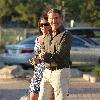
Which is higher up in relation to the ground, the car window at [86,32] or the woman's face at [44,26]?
the woman's face at [44,26]

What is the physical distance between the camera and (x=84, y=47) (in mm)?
22062

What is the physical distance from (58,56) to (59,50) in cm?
8

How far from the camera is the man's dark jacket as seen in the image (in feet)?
22.2

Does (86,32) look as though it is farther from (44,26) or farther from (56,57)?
(56,57)

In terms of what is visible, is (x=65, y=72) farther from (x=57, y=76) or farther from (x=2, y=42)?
(x=2, y=42)

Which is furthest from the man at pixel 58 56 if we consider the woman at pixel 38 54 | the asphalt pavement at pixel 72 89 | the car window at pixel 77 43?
the car window at pixel 77 43

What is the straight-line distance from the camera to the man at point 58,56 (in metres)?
6.79

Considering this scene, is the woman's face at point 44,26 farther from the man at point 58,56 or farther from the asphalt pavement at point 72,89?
the asphalt pavement at point 72,89

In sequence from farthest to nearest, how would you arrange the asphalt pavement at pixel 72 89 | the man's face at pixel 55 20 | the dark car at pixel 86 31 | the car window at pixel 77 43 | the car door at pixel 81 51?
the dark car at pixel 86 31
the car window at pixel 77 43
the car door at pixel 81 51
the asphalt pavement at pixel 72 89
the man's face at pixel 55 20

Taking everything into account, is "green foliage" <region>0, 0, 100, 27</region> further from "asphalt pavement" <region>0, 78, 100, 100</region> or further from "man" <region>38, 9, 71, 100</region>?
"man" <region>38, 9, 71, 100</region>

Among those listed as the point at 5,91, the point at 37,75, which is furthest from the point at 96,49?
the point at 37,75

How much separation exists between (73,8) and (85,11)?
191cm

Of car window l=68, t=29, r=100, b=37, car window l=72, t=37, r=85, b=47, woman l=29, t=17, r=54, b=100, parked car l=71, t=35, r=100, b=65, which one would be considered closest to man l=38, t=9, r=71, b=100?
woman l=29, t=17, r=54, b=100

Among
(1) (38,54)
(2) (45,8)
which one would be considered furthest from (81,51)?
(2) (45,8)
